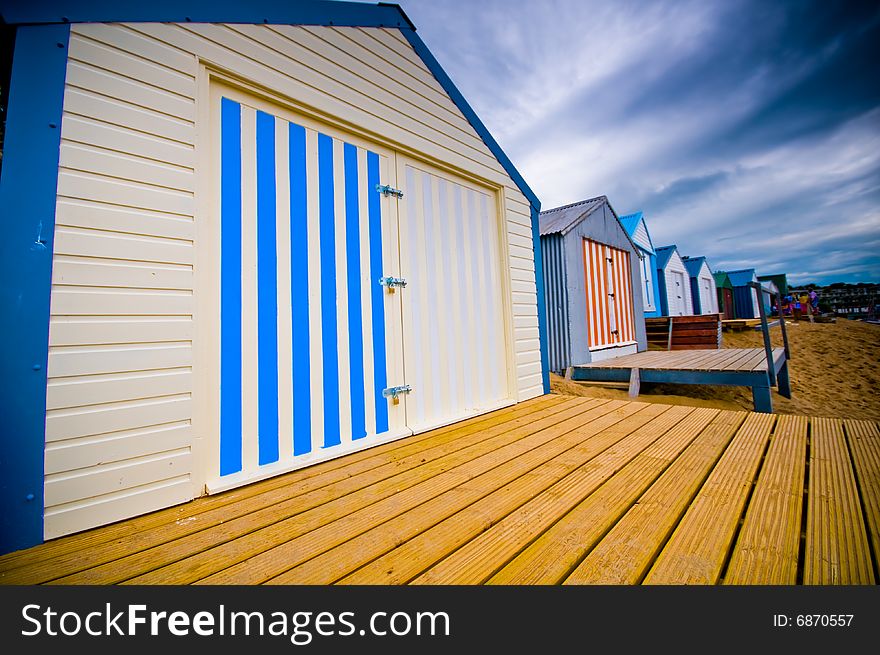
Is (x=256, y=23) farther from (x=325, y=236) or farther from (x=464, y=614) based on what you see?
(x=464, y=614)

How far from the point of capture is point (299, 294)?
6.38 ft

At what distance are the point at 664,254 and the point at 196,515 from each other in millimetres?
16539

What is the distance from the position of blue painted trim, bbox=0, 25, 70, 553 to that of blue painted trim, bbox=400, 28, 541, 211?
7.69 ft

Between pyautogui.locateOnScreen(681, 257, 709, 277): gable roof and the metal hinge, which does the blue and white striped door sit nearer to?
the metal hinge

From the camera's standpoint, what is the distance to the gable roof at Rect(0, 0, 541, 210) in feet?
4.24

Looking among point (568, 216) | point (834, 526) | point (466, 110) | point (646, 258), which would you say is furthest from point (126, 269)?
point (646, 258)

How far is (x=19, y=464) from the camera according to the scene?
115cm

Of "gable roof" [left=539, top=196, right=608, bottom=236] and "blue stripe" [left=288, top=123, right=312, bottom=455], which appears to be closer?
"blue stripe" [left=288, top=123, right=312, bottom=455]

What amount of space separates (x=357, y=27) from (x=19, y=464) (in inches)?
119

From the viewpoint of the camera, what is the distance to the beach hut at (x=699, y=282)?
16.0 metres

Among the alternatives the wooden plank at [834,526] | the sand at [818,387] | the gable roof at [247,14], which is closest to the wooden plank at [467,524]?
the wooden plank at [834,526]

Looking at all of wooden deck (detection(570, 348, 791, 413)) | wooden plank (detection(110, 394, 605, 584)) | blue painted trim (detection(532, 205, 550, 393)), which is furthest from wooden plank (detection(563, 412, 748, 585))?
wooden deck (detection(570, 348, 791, 413))

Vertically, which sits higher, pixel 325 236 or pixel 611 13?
pixel 611 13

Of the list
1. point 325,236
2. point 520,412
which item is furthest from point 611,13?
point 520,412
